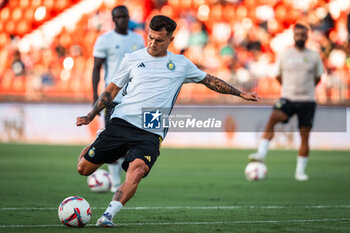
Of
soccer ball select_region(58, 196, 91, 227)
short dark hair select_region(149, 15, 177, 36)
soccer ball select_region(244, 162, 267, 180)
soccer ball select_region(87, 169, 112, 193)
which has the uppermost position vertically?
short dark hair select_region(149, 15, 177, 36)

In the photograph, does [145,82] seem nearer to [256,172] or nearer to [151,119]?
[151,119]

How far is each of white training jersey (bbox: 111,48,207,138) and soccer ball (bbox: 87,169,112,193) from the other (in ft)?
9.83

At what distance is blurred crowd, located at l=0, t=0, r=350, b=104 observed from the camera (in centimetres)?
2316

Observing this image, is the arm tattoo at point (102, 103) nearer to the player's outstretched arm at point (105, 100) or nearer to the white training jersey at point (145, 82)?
the player's outstretched arm at point (105, 100)

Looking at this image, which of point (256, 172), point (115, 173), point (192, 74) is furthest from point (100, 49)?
point (256, 172)

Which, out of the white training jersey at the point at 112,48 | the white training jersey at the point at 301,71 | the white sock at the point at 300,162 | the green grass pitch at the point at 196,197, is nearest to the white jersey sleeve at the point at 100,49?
the white training jersey at the point at 112,48

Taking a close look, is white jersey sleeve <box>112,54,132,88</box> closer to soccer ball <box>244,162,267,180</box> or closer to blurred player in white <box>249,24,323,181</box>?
soccer ball <box>244,162,267,180</box>

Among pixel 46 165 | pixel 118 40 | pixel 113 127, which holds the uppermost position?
pixel 118 40

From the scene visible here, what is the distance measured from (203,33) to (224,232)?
21.3 meters

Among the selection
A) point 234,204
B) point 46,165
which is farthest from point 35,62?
point 234,204

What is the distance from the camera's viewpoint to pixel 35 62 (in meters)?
27.7

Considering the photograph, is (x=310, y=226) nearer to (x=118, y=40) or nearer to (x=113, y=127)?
(x=113, y=127)

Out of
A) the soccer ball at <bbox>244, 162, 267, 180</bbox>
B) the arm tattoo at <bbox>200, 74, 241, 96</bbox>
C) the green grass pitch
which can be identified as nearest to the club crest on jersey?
the arm tattoo at <bbox>200, 74, 241, 96</bbox>

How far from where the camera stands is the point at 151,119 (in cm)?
727
